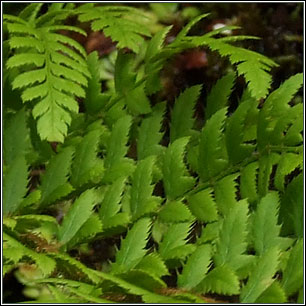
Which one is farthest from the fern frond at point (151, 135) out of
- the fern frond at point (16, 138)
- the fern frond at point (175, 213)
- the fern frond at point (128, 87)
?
the fern frond at point (16, 138)

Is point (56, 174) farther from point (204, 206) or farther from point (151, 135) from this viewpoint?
point (204, 206)

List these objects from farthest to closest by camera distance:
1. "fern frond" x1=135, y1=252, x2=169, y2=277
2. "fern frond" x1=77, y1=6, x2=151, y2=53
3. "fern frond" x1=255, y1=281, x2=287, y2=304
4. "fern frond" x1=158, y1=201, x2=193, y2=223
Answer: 1. "fern frond" x1=77, y1=6, x2=151, y2=53
2. "fern frond" x1=158, y1=201, x2=193, y2=223
3. "fern frond" x1=135, y1=252, x2=169, y2=277
4. "fern frond" x1=255, y1=281, x2=287, y2=304

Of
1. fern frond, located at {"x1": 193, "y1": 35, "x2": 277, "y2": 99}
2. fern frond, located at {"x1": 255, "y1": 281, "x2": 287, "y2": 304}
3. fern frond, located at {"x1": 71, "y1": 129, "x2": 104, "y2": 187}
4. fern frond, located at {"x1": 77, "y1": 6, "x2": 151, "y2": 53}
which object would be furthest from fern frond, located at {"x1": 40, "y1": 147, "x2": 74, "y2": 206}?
fern frond, located at {"x1": 255, "y1": 281, "x2": 287, "y2": 304}

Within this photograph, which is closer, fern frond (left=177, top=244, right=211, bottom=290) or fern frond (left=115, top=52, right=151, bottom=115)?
fern frond (left=177, top=244, right=211, bottom=290)

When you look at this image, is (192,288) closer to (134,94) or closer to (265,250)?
(265,250)

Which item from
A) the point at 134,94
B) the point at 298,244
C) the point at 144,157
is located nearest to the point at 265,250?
the point at 298,244

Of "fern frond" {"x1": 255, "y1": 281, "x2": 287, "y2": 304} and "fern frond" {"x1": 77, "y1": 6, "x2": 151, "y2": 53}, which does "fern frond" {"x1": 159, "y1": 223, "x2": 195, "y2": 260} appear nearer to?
"fern frond" {"x1": 255, "y1": 281, "x2": 287, "y2": 304}

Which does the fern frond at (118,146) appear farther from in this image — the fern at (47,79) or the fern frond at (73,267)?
the fern frond at (73,267)
